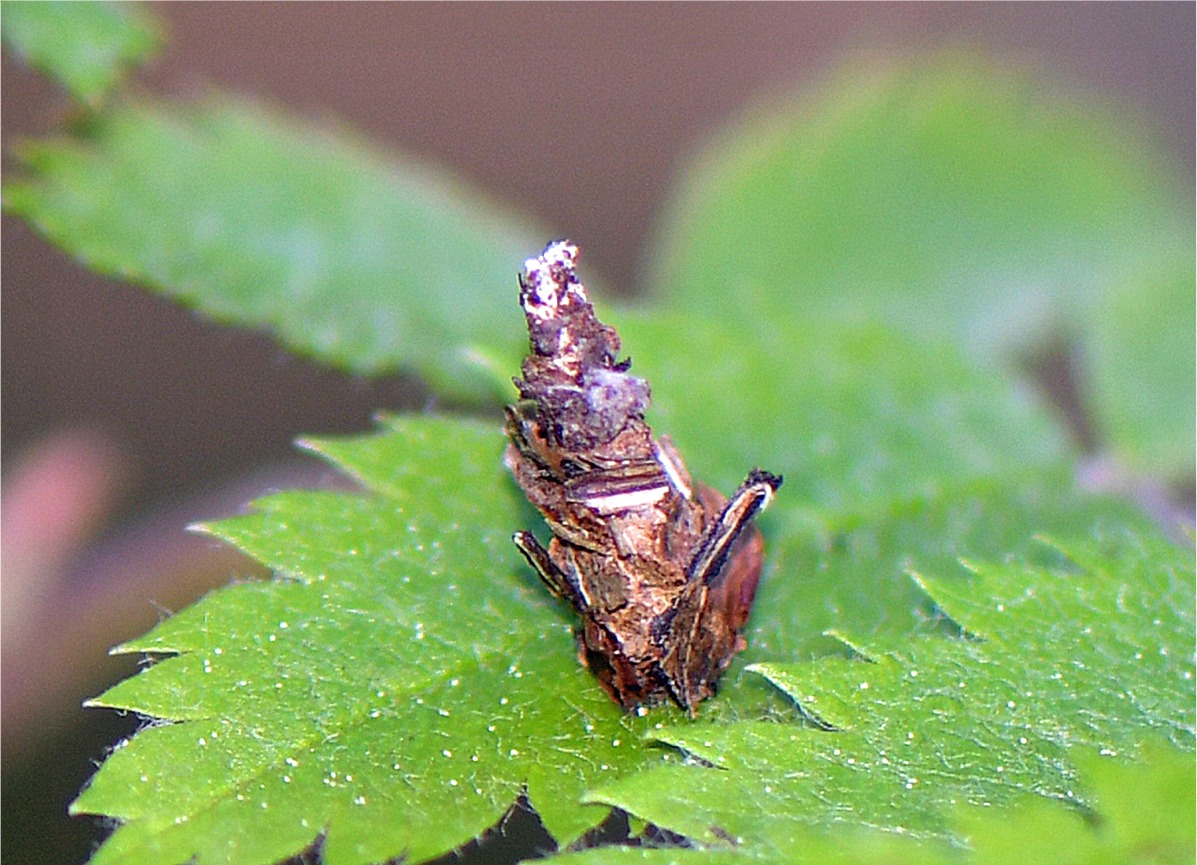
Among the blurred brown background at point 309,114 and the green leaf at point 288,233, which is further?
the blurred brown background at point 309,114

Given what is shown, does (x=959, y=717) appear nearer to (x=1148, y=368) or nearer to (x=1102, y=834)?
(x=1102, y=834)

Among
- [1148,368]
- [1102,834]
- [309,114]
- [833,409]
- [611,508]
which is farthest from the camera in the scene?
[309,114]

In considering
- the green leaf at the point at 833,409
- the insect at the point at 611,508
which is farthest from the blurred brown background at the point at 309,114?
the insect at the point at 611,508

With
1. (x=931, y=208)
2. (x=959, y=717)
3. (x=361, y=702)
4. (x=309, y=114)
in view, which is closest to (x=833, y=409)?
(x=959, y=717)

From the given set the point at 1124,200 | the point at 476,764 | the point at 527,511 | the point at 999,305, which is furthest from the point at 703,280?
the point at 476,764

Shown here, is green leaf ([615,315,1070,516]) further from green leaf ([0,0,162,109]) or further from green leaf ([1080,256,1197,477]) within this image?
green leaf ([0,0,162,109])

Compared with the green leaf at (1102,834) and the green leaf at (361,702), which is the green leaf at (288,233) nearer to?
the green leaf at (361,702)

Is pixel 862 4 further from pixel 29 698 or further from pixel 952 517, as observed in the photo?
pixel 29 698
